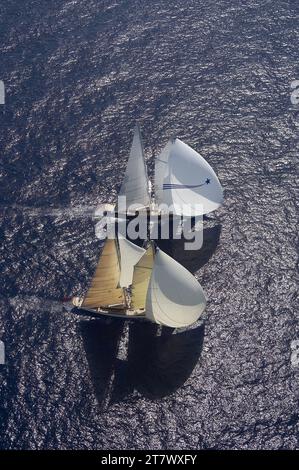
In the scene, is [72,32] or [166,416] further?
[72,32]

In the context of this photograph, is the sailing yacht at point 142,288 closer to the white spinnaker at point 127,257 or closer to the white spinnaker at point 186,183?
the white spinnaker at point 127,257

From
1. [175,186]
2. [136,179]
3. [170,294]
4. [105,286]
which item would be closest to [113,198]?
[136,179]

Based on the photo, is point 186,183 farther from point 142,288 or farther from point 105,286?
point 105,286

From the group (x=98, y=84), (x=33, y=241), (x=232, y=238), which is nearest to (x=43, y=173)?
(x=33, y=241)

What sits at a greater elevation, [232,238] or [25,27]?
[25,27]

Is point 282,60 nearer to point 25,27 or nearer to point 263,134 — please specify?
point 263,134

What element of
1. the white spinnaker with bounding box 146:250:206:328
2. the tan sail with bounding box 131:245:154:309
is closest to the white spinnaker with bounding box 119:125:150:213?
the tan sail with bounding box 131:245:154:309

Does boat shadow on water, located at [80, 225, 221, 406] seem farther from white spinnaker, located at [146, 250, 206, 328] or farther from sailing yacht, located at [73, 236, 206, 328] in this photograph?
white spinnaker, located at [146, 250, 206, 328]

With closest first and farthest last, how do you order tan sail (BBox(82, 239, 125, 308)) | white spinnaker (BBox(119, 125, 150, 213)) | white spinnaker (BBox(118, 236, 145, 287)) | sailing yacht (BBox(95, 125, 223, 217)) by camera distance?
tan sail (BBox(82, 239, 125, 308))
white spinnaker (BBox(118, 236, 145, 287))
white spinnaker (BBox(119, 125, 150, 213))
sailing yacht (BBox(95, 125, 223, 217))
